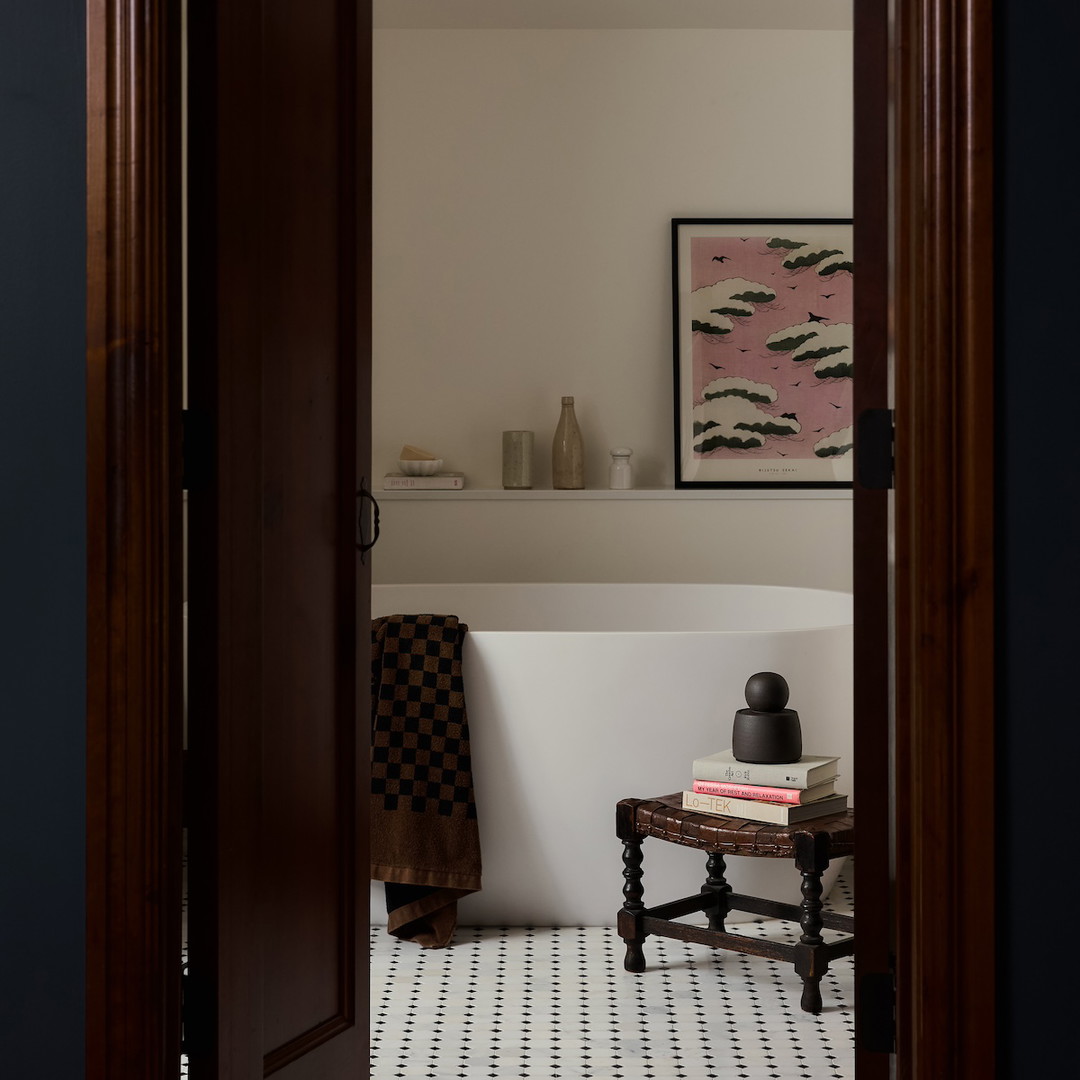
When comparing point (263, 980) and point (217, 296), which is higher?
point (217, 296)

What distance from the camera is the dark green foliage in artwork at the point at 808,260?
15.6 ft

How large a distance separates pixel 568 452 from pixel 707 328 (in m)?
0.73

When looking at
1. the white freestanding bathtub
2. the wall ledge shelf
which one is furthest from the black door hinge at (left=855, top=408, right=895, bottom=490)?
the wall ledge shelf

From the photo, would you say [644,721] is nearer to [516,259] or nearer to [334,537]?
[334,537]

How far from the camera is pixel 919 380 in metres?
1.46

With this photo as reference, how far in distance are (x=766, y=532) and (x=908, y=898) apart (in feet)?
10.6

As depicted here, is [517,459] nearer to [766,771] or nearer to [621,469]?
[621,469]

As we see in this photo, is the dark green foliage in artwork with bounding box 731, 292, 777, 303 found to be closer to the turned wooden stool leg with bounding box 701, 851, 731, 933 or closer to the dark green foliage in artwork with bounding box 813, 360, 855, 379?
the dark green foliage in artwork with bounding box 813, 360, 855, 379

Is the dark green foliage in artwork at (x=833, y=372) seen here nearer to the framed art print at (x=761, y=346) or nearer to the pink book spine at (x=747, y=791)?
the framed art print at (x=761, y=346)

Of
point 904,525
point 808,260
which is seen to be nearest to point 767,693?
point 904,525

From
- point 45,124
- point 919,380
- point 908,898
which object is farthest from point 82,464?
point 908,898

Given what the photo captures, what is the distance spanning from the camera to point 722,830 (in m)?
2.63

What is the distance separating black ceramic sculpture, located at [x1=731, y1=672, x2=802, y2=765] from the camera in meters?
2.70

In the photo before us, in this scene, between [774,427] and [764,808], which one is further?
[774,427]
